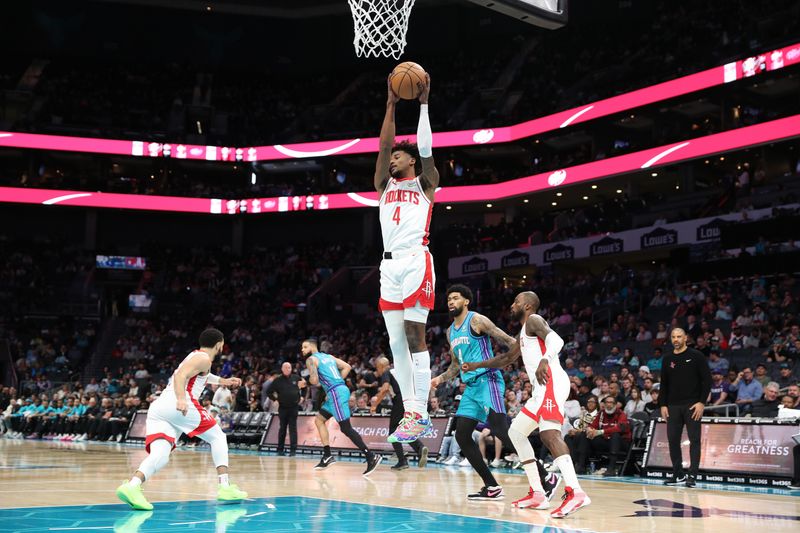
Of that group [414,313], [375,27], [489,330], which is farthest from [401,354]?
[375,27]

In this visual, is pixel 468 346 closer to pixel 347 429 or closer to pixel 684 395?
pixel 684 395

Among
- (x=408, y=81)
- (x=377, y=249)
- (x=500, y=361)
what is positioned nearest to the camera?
(x=408, y=81)

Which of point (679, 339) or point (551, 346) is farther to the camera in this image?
point (679, 339)

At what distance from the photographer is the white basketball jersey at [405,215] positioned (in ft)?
20.8

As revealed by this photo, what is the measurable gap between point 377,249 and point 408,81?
33.5 m

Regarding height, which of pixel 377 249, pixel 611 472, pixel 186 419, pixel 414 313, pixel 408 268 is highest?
pixel 377 249

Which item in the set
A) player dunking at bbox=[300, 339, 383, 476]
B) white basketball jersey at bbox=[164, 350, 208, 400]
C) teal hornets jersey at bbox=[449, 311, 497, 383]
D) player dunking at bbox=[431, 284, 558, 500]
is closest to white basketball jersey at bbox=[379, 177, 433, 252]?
player dunking at bbox=[431, 284, 558, 500]

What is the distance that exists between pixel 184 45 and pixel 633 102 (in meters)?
25.2

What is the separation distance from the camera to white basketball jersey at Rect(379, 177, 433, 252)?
249 inches

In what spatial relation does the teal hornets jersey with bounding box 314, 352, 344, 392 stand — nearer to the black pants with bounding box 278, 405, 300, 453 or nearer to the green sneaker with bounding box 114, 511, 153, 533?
the black pants with bounding box 278, 405, 300, 453

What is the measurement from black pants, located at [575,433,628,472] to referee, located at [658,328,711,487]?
202cm

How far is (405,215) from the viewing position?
635 cm

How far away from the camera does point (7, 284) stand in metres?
36.3

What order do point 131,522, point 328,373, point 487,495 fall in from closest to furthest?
point 131,522 → point 487,495 → point 328,373
